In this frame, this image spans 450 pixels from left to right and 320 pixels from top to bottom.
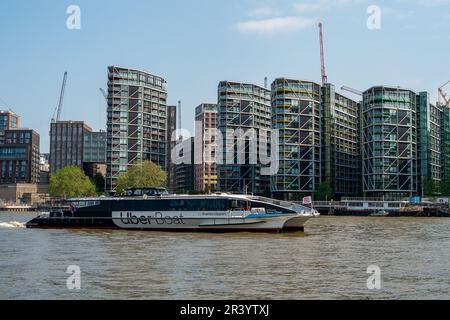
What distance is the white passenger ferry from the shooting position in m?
65.3

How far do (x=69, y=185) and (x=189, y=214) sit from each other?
131 metres

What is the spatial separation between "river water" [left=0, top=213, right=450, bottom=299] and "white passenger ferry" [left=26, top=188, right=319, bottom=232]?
1293 centimetres

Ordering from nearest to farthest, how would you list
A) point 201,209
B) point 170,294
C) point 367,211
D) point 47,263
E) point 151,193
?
1. point 170,294
2. point 47,263
3. point 201,209
4. point 151,193
5. point 367,211

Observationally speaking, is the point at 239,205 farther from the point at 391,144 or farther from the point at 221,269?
the point at 391,144

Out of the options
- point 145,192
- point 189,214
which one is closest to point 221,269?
point 189,214

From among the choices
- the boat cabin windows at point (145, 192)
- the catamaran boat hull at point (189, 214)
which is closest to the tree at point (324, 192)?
the catamaran boat hull at point (189, 214)

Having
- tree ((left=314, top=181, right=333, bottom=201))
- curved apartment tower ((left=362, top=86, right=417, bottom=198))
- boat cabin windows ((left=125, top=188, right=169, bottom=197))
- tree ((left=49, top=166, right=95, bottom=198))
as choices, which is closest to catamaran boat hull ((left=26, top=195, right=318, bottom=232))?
boat cabin windows ((left=125, top=188, right=169, bottom=197))

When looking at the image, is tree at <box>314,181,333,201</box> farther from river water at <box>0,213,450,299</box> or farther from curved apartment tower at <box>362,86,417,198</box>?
river water at <box>0,213,450,299</box>

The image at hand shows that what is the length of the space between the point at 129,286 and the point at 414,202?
161680 mm

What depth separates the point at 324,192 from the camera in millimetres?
193500

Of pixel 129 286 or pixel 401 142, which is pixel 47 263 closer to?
pixel 129 286
